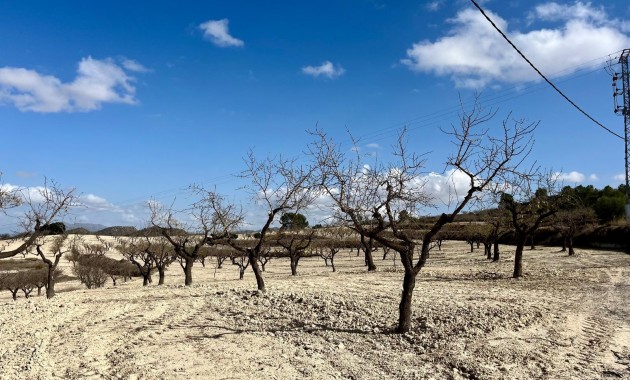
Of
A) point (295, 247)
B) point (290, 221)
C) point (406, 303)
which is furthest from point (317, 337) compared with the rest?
point (295, 247)

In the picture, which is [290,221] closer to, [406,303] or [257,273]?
[257,273]

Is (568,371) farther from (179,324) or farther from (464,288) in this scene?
(464,288)

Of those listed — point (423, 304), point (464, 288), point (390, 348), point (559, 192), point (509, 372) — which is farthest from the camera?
point (559, 192)

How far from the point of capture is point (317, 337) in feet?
31.6

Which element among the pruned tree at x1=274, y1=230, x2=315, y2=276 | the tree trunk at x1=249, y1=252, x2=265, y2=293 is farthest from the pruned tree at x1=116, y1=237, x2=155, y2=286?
the tree trunk at x1=249, y1=252, x2=265, y2=293

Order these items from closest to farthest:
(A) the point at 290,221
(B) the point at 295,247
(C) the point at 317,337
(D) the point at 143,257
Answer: (C) the point at 317,337
(A) the point at 290,221
(B) the point at 295,247
(D) the point at 143,257

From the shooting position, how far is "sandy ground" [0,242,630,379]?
7.84m

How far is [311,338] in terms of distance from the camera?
957 cm

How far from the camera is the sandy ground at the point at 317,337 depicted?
784 cm

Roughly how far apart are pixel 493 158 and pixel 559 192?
20664 mm

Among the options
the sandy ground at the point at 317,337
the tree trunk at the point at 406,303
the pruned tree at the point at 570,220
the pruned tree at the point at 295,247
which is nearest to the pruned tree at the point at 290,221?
the pruned tree at the point at 295,247

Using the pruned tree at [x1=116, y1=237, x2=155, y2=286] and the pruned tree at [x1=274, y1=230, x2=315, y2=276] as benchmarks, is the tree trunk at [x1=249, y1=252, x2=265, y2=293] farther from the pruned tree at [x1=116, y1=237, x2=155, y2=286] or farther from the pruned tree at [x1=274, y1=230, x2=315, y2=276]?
the pruned tree at [x1=116, y1=237, x2=155, y2=286]

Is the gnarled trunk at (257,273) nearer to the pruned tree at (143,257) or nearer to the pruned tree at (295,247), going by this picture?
the pruned tree at (295,247)

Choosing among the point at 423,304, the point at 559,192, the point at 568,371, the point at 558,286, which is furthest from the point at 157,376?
the point at 559,192
